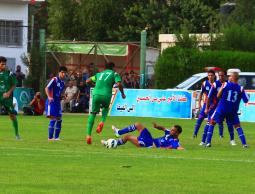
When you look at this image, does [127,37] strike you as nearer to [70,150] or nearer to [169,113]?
[169,113]

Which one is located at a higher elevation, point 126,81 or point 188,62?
point 188,62

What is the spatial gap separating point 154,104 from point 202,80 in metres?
2.39

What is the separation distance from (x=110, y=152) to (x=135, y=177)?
17.5ft

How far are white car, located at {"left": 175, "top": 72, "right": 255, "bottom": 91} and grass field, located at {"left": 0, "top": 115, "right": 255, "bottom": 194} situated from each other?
605 inches

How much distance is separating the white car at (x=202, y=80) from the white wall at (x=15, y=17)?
19.8 metres

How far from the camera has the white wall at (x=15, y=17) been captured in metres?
58.2

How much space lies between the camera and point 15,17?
194ft

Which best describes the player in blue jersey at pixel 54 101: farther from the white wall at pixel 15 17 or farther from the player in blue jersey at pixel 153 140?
the white wall at pixel 15 17

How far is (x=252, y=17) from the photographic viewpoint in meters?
56.4

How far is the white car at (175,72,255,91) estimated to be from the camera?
129 ft

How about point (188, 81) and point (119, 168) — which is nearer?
point (119, 168)

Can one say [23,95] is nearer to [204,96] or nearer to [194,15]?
[204,96]

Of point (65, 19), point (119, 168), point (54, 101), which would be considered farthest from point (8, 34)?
point (119, 168)

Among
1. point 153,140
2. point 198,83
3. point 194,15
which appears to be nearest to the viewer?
point 153,140
